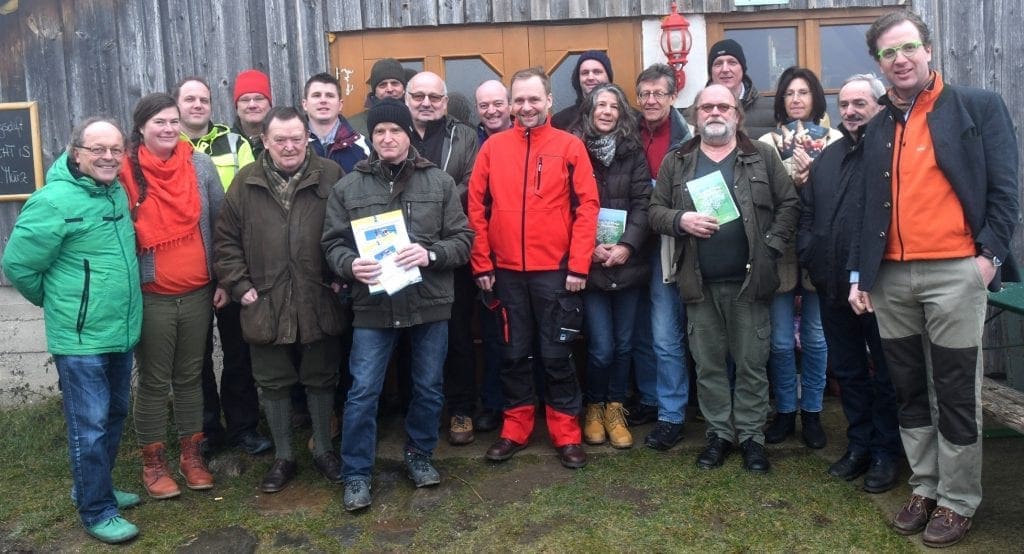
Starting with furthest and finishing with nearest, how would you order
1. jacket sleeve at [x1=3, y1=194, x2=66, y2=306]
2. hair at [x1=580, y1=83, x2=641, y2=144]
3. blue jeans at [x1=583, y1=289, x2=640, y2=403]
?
blue jeans at [x1=583, y1=289, x2=640, y2=403], hair at [x1=580, y1=83, x2=641, y2=144], jacket sleeve at [x1=3, y1=194, x2=66, y2=306]

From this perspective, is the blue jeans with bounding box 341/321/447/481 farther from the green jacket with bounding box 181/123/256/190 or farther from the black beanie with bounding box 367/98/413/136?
the green jacket with bounding box 181/123/256/190

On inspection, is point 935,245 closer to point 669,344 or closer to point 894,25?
point 894,25

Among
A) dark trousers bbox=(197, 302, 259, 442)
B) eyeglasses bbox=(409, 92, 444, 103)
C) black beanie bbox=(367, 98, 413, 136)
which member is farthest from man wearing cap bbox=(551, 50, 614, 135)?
dark trousers bbox=(197, 302, 259, 442)

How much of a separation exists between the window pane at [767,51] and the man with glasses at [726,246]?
1779mm

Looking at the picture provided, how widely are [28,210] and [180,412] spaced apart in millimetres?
1311

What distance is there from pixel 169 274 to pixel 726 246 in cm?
277

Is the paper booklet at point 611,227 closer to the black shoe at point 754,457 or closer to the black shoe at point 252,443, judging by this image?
the black shoe at point 754,457

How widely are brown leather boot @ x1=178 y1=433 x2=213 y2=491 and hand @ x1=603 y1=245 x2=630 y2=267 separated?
7.82ft

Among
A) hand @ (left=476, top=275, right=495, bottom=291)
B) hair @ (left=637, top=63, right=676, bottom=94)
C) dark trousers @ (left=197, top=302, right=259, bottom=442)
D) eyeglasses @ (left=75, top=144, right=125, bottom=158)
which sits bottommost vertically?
dark trousers @ (left=197, top=302, right=259, bottom=442)

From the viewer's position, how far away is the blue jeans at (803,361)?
4.80 metres

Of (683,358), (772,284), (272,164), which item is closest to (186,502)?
(272,164)

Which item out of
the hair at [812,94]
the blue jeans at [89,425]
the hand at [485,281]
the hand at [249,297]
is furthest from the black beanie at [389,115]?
the hair at [812,94]

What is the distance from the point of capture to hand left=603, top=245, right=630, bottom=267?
4676mm

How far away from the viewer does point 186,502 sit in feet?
14.6
